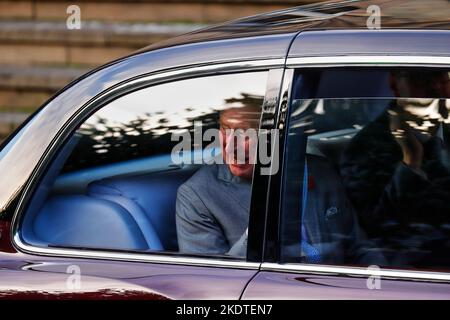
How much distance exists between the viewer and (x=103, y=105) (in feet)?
9.46

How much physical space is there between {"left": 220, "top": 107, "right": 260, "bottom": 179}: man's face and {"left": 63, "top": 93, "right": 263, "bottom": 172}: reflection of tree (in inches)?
1.7

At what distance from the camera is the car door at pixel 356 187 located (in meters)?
2.56

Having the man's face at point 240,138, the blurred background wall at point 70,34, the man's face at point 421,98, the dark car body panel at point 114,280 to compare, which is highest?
the blurred background wall at point 70,34

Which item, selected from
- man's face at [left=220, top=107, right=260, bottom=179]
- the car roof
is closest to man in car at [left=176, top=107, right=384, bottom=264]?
man's face at [left=220, top=107, right=260, bottom=179]

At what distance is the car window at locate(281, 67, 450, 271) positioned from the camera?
259 cm

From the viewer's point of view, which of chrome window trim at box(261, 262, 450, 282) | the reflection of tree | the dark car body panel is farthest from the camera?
the reflection of tree

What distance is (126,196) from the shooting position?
3.11m

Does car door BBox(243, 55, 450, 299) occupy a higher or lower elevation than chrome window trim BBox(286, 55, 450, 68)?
lower

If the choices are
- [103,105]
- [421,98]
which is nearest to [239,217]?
[103,105]

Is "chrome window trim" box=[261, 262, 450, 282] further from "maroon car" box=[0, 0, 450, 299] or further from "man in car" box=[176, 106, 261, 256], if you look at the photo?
"man in car" box=[176, 106, 261, 256]

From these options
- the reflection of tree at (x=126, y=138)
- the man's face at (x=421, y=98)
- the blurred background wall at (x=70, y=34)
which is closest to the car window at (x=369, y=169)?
the man's face at (x=421, y=98)

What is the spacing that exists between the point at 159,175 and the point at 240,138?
369 millimetres

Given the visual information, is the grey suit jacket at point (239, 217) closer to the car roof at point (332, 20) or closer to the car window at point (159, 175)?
the car window at point (159, 175)

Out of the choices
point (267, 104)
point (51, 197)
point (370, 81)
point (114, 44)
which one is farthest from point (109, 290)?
point (114, 44)
